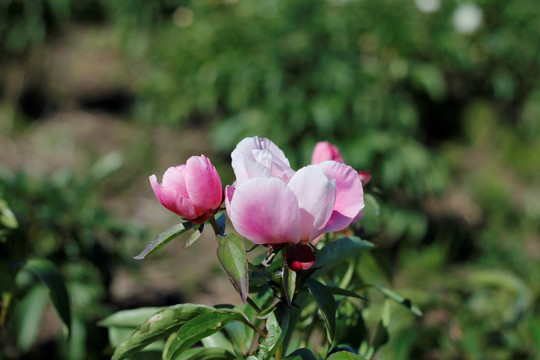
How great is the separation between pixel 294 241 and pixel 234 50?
9.43 feet

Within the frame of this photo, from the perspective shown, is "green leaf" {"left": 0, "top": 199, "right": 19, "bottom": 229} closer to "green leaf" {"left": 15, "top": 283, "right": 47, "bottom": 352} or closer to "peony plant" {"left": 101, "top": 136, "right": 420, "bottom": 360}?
"green leaf" {"left": 15, "top": 283, "right": 47, "bottom": 352}

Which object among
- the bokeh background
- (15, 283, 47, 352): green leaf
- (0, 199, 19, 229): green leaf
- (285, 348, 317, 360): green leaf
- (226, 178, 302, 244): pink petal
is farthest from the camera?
the bokeh background

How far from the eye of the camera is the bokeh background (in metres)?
1.83

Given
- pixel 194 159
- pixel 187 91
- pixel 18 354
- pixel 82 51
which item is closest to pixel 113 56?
pixel 82 51

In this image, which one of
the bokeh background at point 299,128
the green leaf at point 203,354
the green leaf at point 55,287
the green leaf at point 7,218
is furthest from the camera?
the bokeh background at point 299,128

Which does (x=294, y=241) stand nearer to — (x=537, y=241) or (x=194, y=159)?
(x=194, y=159)

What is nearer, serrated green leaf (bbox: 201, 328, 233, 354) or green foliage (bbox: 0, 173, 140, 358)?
serrated green leaf (bbox: 201, 328, 233, 354)

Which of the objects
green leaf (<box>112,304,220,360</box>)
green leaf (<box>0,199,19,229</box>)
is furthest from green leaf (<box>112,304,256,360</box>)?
green leaf (<box>0,199,19,229</box>)

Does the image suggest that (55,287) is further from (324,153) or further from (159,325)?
(324,153)

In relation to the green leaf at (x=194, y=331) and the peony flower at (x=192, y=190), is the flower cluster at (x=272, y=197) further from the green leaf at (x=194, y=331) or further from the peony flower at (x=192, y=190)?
the green leaf at (x=194, y=331)

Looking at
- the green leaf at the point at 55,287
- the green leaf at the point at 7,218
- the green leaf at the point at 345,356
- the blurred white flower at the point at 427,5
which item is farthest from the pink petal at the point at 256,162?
the blurred white flower at the point at 427,5

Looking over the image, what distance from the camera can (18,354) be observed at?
156 centimetres

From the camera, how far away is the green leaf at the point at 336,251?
82 cm

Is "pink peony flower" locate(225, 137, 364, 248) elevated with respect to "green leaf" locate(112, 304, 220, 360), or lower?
elevated
